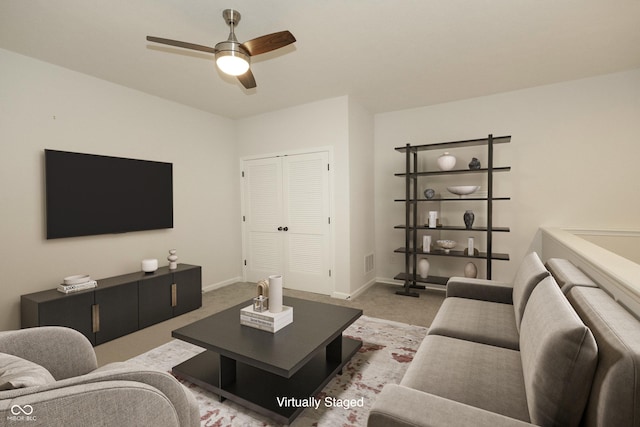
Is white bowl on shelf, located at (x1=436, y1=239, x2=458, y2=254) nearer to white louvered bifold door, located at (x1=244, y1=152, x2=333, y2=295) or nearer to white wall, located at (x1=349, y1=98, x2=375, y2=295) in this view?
white wall, located at (x1=349, y1=98, x2=375, y2=295)

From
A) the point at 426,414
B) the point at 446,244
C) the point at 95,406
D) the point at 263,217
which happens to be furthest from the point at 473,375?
the point at 263,217

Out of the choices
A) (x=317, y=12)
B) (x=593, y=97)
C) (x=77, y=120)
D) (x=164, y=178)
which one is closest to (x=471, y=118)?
(x=593, y=97)

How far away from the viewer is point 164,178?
385cm

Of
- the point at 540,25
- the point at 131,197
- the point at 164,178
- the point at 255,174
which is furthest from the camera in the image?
the point at 255,174

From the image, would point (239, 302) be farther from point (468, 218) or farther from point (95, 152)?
point (468, 218)

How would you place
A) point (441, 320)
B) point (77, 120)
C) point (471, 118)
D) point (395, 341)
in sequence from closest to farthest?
point (441, 320) < point (395, 341) < point (77, 120) < point (471, 118)

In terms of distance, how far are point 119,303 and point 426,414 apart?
3.01m

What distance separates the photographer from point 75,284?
9.11 feet

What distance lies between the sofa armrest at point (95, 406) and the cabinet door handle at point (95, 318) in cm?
225

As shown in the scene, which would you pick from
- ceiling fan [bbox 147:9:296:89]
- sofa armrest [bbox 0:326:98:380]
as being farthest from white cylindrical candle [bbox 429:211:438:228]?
sofa armrest [bbox 0:326:98:380]

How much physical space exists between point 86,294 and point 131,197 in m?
1.21

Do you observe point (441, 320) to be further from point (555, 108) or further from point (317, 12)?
point (555, 108)

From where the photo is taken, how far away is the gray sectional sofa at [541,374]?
90 centimetres

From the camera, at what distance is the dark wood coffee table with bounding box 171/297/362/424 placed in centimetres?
171
